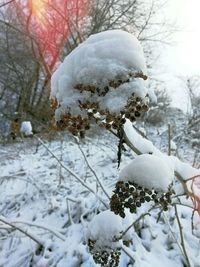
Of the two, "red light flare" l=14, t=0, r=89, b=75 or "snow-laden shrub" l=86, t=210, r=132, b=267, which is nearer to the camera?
"snow-laden shrub" l=86, t=210, r=132, b=267

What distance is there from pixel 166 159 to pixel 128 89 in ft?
1.57

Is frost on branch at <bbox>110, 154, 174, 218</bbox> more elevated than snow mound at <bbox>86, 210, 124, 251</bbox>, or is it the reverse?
frost on branch at <bbox>110, 154, 174, 218</bbox>

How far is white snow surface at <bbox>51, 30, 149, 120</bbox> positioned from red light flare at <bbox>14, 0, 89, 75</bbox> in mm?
9972

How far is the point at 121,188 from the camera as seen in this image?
1242 mm

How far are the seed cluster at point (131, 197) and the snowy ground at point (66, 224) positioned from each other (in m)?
1.62

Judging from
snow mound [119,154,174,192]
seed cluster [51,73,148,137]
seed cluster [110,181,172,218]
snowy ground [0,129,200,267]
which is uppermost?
seed cluster [51,73,148,137]

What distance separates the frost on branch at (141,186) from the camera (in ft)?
4.02

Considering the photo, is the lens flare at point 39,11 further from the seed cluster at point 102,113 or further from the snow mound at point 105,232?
the seed cluster at point 102,113

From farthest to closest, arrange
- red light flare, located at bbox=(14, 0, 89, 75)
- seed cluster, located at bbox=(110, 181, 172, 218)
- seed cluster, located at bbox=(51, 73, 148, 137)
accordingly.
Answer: red light flare, located at bbox=(14, 0, 89, 75) < seed cluster, located at bbox=(110, 181, 172, 218) < seed cluster, located at bbox=(51, 73, 148, 137)

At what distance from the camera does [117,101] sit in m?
1.09

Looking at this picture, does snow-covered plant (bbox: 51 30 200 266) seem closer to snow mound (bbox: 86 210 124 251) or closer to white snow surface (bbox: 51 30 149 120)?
white snow surface (bbox: 51 30 149 120)

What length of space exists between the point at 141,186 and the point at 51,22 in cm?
1197

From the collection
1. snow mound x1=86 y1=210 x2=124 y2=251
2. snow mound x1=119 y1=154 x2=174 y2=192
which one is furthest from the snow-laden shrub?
snow mound x1=119 y1=154 x2=174 y2=192

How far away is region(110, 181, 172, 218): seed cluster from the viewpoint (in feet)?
4.00
